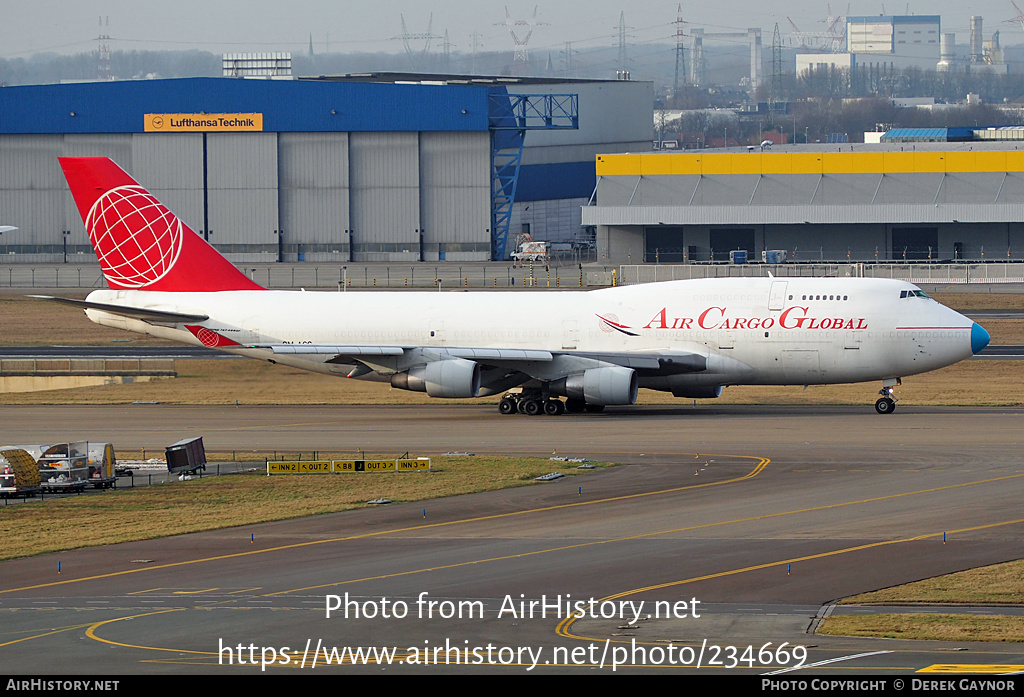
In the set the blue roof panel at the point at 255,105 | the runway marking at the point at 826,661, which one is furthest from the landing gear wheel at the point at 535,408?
the blue roof panel at the point at 255,105

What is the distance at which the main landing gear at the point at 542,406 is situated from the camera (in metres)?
54.7

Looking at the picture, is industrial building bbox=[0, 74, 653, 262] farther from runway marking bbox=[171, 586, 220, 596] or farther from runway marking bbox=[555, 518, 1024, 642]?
runway marking bbox=[171, 586, 220, 596]

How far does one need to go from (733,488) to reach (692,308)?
1715 centimetres

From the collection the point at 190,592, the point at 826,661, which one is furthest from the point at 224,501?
the point at 826,661

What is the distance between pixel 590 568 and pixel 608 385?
24.3 metres

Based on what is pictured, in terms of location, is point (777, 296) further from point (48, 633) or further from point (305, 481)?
point (48, 633)

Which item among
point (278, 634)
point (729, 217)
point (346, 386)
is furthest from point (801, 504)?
point (729, 217)

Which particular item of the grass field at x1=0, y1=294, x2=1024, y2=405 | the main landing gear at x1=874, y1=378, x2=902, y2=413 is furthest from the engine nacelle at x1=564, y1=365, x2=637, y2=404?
the main landing gear at x1=874, y1=378, x2=902, y2=413

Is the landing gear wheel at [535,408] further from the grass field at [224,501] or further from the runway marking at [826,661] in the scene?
the runway marking at [826,661]

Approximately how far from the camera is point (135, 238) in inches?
2272

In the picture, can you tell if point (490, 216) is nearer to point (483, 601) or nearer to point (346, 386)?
point (346, 386)

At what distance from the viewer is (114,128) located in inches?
4902

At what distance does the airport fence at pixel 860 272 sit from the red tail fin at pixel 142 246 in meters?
40.3

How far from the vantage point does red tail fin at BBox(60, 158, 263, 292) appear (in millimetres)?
57594
